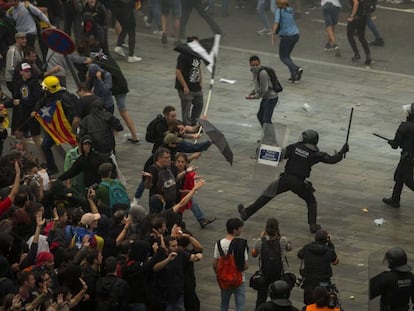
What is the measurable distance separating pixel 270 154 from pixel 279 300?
16.1ft

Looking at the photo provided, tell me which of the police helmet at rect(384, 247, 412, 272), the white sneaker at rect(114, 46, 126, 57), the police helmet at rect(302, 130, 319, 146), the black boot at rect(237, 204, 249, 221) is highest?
the police helmet at rect(302, 130, 319, 146)

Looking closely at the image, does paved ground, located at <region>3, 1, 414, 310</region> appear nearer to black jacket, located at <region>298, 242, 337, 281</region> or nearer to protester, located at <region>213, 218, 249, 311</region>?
black jacket, located at <region>298, 242, 337, 281</region>

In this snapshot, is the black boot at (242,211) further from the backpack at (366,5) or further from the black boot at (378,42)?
the black boot at (378,42)

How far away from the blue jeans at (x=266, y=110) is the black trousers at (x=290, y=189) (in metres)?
3.25

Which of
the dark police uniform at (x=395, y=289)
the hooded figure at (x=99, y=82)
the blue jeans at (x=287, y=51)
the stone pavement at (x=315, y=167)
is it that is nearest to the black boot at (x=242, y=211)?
the stone pavement at (x=315, y=167)

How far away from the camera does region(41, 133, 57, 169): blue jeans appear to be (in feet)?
60.9

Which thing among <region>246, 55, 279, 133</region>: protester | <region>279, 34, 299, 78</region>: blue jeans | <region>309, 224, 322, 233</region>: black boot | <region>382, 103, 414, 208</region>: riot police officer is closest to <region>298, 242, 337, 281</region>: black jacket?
<region>309, 224, 322, 233</region>: black boot

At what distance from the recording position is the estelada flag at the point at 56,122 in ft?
60.0

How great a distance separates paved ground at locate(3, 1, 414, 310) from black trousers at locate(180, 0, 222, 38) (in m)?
0.33

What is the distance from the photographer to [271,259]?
1405 cm

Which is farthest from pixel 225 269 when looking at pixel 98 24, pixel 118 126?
pixel 98 24

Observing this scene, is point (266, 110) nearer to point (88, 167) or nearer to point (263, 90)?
point (263, 90)

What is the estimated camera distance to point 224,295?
14.2 m

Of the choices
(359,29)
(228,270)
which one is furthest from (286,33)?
(228,270)
